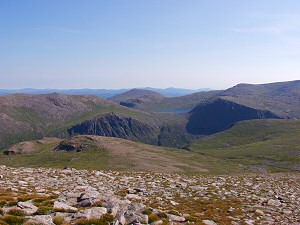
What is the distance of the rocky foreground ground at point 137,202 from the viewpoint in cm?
1577

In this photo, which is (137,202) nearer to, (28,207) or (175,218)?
(175,218)

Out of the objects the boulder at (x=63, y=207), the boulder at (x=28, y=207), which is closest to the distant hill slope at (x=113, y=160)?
the boulder at (x=63, y=207)

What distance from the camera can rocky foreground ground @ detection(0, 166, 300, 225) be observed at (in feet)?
51.7

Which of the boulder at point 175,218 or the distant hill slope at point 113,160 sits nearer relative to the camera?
the boulder at point 175,218

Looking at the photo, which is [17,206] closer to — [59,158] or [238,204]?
[238,204]

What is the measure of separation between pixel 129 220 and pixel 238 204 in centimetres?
1206

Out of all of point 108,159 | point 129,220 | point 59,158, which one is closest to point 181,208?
point 129,220

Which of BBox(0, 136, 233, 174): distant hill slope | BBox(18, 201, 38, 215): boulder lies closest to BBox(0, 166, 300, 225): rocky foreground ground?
BBox(18, 201, 38, 215): boulder

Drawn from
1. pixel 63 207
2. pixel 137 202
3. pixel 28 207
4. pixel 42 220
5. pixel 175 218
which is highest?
pixel 42 220

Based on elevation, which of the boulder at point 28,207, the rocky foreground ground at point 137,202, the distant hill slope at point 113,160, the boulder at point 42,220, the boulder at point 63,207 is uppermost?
the boulder at point 42,220

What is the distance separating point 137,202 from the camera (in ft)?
72.1

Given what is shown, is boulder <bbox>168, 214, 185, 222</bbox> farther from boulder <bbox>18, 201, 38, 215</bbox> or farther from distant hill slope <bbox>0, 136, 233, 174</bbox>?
distant hill slope <bbox>0, 136, 233, 174</bbox>

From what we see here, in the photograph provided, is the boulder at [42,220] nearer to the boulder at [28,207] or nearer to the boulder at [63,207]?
the boulder at [28,207]

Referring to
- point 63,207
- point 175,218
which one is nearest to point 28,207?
point 63,207
